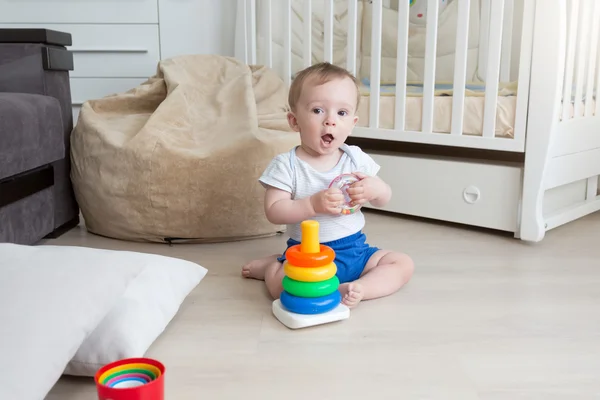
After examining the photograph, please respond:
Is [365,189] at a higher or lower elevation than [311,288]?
higher

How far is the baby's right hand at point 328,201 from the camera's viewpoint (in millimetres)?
1197

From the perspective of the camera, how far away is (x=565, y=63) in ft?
5.49

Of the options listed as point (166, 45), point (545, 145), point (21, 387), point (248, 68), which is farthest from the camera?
point (166, 45)

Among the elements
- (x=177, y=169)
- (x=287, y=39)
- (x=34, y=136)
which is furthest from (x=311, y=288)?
(x=287, y=39)

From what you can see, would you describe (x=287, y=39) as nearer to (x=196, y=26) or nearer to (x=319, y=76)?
(x=196, y=26)

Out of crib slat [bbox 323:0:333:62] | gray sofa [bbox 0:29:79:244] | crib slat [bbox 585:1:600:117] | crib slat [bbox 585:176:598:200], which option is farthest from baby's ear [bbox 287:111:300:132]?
crib slat [bbox 585:176:598:200]

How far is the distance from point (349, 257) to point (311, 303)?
0.23m

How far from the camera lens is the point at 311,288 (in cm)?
112

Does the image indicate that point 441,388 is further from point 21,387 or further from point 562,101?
point 562,101

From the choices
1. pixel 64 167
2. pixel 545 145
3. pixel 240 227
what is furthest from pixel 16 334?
pixel 545 145

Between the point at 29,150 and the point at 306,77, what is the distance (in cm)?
72

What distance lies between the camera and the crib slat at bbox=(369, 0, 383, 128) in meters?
1.92

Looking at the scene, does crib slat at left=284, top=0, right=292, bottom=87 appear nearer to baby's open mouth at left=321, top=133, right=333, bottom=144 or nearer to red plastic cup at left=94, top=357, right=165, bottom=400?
baby's open mouth at left=321, top=133, right=333, bottom=144

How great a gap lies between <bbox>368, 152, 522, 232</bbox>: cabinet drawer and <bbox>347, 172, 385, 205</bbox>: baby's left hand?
2.03 feet
